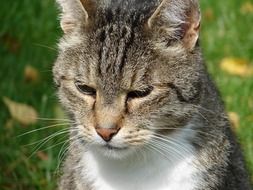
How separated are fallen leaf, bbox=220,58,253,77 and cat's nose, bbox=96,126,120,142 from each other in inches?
82.0

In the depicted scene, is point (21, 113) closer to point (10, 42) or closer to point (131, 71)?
point (10, 42)

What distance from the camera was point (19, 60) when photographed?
15.5ft

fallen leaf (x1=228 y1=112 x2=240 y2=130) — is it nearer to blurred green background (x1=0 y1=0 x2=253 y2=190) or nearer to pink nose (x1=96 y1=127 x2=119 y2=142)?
blurred green background (x1=0 y1=0 x2=253 y2=190)

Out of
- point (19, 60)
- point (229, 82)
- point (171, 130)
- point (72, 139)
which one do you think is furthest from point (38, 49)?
point (171, 130)

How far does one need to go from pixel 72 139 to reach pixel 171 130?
0.44m

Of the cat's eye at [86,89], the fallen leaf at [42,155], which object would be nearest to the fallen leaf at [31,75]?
the fallen leaf at [42,155]

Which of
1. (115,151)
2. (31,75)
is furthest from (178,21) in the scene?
(31,75)

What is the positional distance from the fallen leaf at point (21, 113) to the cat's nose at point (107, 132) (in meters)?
1.27

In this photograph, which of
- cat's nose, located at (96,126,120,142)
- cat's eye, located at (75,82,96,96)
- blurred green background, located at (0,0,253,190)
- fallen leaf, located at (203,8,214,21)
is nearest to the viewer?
cat's nose, located at (96,126,120,142)

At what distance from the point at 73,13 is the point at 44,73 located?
1651 mm

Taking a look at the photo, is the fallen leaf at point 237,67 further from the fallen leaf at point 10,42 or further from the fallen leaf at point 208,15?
the fallen leaf at point 10,42

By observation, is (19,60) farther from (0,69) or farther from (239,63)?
(239,63)

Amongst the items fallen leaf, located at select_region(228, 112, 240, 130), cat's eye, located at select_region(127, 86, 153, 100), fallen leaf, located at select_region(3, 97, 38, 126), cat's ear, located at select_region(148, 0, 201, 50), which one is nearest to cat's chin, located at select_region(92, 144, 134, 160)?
cat's eye, located at select_region(127, 86, 153, 100)

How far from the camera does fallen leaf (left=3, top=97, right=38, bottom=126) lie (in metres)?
4.14
